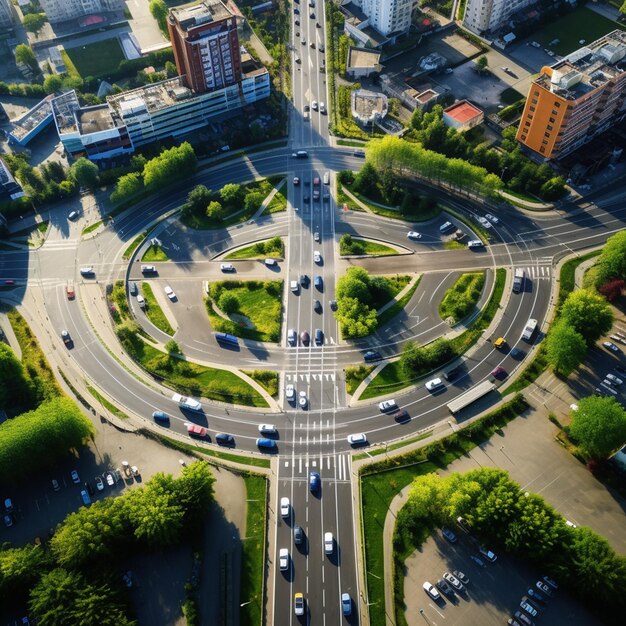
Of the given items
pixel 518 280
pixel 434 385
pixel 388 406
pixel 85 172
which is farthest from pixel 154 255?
pixel 518 280

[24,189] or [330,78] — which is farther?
[330,78]

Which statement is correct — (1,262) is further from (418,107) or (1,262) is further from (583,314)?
(583,314)

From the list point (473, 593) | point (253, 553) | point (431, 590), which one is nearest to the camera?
point (431, 590)

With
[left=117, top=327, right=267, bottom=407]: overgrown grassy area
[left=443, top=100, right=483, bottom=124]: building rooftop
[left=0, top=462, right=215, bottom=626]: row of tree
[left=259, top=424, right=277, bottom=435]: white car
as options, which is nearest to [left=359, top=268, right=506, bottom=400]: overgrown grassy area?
[left=259, top=424, right=277, bottom=435]: white car

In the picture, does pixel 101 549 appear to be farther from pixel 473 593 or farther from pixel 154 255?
pixel 154 255

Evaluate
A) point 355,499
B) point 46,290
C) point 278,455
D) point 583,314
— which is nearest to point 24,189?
point 46,290

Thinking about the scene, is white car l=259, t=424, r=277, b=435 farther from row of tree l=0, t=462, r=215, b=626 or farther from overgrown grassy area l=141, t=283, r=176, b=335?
overgrown grassy area l=141, t=283, r=176, b=335

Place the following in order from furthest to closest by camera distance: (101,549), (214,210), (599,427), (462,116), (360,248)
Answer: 1. (462,116)
2. (214,210)
3. (360,248)
4. (599,427)
5. (101,549)
